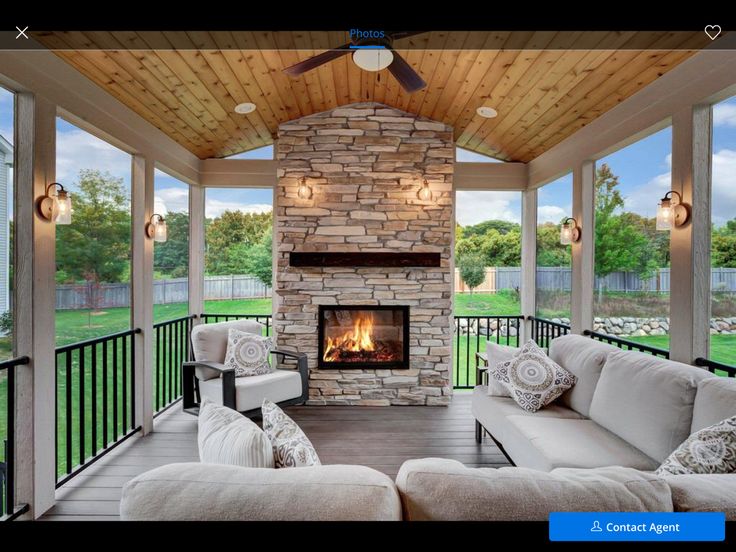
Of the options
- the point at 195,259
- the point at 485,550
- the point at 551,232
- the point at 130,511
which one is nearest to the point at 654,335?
the point at 551,232

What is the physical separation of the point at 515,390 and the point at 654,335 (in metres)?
1.05

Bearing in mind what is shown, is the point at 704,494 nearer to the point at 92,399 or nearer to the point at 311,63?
the point at 311,63

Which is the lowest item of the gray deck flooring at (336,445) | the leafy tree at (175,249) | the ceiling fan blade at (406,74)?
the gray deck flooring at (336,445)

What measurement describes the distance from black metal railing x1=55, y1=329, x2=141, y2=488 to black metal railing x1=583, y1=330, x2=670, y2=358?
3.73 metres

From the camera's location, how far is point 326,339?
157 inches

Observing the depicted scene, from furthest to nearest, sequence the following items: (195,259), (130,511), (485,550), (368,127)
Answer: (195,259) → (368,127) → (130,511) → (485,550)

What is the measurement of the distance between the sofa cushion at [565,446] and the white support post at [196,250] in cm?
346

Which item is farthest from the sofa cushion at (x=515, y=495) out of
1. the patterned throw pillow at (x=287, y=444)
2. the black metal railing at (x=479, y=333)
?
the black metal railing at (x=479, y=333)

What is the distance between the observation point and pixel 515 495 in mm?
763

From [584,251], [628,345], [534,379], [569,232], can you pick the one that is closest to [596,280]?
[584,251]

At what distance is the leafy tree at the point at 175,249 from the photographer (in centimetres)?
372

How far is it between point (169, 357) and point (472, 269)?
3370 millimetres

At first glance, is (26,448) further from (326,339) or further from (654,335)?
(654,335)

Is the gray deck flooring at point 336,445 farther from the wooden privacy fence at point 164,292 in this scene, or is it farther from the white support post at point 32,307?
the wooden privacy fence at point 164,292
